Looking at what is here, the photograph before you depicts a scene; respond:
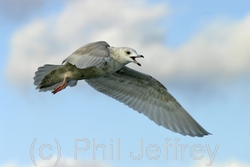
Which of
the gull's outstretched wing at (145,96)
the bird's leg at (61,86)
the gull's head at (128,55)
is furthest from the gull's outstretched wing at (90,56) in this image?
the gull's outstretched wing at (145,96)

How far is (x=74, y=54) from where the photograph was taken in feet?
37.6

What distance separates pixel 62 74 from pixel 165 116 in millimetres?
3220

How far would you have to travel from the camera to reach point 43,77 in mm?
13445

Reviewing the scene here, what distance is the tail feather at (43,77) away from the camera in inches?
522

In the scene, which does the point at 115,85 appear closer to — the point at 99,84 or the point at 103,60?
the point at 99,84

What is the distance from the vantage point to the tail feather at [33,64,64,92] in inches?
522

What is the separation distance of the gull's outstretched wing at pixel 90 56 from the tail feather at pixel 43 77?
1883mm

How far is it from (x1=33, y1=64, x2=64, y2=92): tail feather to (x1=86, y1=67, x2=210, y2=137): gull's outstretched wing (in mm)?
1420

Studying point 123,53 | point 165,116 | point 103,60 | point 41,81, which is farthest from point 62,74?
point 165,116

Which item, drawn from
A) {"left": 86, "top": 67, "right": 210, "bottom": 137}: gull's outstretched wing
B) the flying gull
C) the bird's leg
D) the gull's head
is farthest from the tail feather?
the gull's head

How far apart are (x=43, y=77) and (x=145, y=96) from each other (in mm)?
2844

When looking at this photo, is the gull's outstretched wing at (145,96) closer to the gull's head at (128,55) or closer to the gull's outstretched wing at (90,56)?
the gull's head at (128,55)

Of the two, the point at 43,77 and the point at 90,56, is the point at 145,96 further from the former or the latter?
the point at 90,56

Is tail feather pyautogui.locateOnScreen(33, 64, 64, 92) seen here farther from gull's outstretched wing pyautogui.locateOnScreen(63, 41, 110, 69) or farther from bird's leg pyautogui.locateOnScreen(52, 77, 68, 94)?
gull's outstretched wing pyautogui.locateOnScreen(63, 41, 110, 69)
